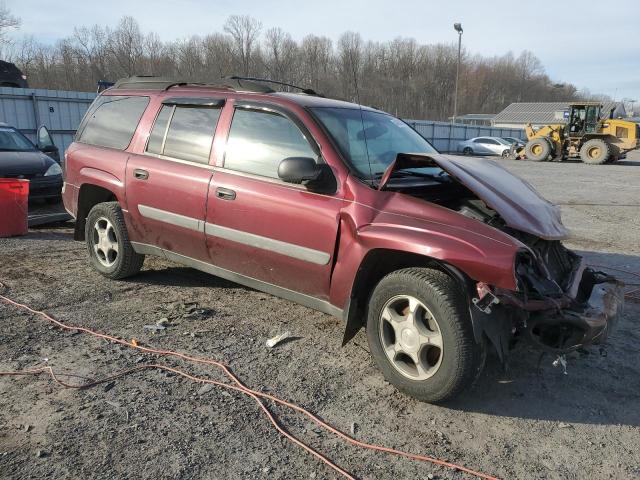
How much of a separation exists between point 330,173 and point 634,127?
27.3 m

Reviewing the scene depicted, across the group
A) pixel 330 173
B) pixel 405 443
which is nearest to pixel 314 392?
pixel 405 443

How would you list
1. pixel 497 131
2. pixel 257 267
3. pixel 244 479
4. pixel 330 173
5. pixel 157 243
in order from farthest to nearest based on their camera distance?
1. pixel 497 131
2. pixel 157 243
3. pixel 257 267
4. pixel 330 173
5. pixel 244 479

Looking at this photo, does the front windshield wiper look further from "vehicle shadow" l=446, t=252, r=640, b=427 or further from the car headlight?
the car headlight

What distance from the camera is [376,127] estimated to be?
432 cm

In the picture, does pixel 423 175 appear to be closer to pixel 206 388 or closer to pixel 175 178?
pixel 175 178

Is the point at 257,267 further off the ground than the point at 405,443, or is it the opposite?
the point at 257,267

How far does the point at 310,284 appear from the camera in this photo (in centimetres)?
370

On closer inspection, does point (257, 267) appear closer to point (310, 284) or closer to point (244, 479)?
point (310, 284)

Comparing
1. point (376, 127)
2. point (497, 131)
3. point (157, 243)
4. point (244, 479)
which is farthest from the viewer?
point (497, 131)

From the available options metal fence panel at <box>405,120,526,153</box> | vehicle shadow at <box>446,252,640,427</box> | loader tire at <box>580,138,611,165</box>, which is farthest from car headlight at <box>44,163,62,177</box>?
metal fence panel at <box>405,120,526,153</box>

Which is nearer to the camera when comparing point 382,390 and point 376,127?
point 382,390

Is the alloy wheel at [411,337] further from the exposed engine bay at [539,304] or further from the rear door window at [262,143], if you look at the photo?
the rear door window at [262,143]

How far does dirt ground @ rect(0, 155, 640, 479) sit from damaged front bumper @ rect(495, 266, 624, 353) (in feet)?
0.99

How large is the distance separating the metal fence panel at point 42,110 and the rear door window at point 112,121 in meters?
11.4
